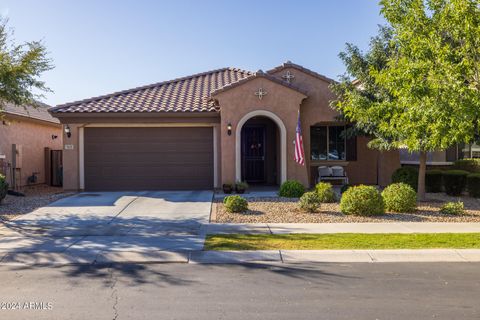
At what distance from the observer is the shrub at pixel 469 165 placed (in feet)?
56.6

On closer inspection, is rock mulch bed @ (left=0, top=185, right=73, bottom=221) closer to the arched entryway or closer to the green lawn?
the green lawn

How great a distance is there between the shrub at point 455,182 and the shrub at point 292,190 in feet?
17.7

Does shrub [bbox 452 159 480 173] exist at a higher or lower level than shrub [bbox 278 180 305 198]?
higher

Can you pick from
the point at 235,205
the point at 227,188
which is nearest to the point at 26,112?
the point at 227,188

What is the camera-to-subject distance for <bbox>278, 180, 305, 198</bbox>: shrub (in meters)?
15.3

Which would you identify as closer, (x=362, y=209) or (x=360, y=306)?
(x=360, y=306)

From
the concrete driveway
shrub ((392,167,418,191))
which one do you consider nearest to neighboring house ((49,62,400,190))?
the concrete driveway

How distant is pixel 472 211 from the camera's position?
43.3 ft

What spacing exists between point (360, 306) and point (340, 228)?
5184 mm

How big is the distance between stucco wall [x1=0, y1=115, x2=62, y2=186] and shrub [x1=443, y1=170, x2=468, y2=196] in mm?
16626

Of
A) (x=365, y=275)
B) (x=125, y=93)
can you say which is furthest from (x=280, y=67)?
(x=365, y=275)

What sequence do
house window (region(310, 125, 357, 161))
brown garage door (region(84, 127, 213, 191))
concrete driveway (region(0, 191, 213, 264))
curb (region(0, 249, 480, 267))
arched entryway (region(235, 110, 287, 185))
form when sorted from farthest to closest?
arched entryway (region(235, 110, 287, 185))
house window (region(310, 125, 357, 161))
brown garage door (region(84, 127, 213, 191))
concrete driveway (region(0, 191, 213, 264))
curb (region(0, 249, 480, 267))

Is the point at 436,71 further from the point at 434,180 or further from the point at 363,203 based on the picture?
the point at 434,180

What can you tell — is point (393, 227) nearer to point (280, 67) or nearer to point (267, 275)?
Answer: point (267, 275)
